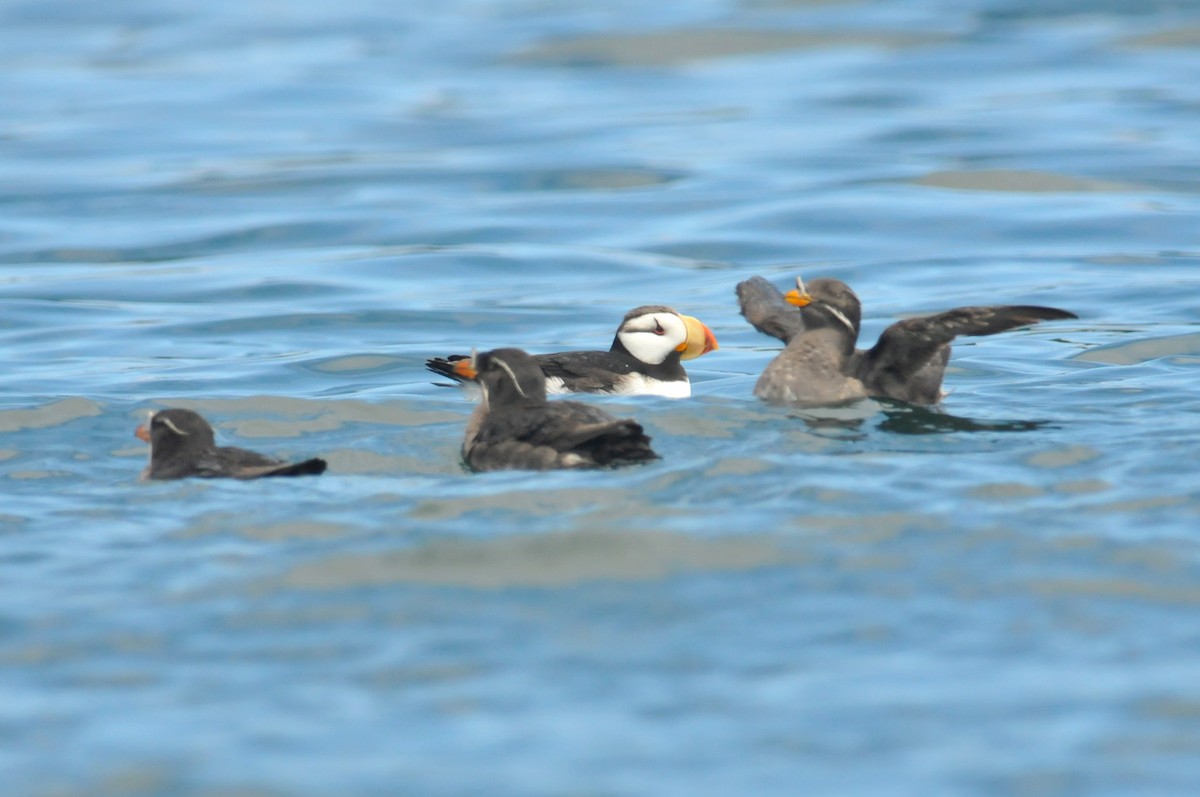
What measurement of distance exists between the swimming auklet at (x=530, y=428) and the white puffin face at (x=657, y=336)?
7.68 feet

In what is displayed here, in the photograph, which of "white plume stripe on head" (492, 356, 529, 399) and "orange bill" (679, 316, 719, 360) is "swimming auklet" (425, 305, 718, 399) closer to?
"orange bill" (679, 316, 719, 360)

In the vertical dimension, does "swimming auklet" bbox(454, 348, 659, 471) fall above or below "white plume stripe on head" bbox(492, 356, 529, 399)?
below

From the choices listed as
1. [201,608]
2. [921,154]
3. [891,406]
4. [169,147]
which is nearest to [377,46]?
[169,147]

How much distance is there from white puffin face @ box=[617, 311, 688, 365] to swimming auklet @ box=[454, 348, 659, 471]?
234 centimetres

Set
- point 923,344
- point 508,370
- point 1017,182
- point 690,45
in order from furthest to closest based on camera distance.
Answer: point 690,45 → point 1017,182 → point 923,344 → point 508,370

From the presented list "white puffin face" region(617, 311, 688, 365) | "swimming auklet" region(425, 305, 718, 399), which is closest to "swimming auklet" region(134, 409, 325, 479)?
"swimming auklet" region(425, 305, 718, 399)

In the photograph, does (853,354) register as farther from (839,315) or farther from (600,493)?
(600,493)

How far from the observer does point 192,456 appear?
841cm

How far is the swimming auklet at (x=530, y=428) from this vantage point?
26.6 feet

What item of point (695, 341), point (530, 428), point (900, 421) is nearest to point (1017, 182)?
point (695, 341)

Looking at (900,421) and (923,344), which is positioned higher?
(923,344)

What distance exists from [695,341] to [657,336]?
0.28m

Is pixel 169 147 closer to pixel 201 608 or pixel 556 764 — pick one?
pixel 201 608

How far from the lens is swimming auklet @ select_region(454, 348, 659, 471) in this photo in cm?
811
